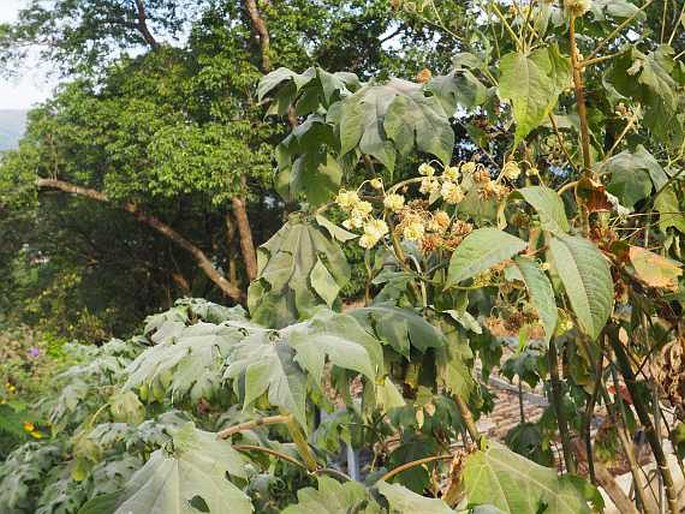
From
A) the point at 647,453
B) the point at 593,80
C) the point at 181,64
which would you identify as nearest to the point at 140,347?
the point at 593,80

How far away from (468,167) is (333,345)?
0.31 m

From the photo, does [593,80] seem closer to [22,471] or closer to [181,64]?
[22,471]

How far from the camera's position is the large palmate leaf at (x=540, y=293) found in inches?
19.8

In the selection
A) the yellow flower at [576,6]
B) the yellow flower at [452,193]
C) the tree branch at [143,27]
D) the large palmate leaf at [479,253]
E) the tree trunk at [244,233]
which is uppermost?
the tree branch at [143,27]

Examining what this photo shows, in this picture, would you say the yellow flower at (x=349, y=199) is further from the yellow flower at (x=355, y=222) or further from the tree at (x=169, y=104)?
the tree at (x=169, y=104)

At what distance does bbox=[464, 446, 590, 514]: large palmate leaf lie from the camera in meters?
0.66

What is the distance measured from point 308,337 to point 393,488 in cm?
17

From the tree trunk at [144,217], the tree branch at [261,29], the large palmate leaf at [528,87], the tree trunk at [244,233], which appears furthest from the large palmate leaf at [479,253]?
the tree trunk at [144,217]

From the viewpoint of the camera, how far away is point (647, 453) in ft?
9.48

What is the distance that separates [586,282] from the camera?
20.8 inches

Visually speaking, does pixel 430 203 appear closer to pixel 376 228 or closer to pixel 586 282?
pixel 376 228

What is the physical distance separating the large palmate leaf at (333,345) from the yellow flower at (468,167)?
0.25m

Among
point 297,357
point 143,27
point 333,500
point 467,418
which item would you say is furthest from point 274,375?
point 143,27

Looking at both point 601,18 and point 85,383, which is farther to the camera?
point 85,383
